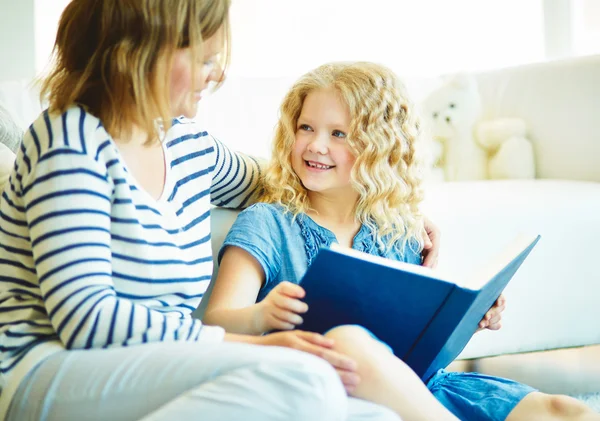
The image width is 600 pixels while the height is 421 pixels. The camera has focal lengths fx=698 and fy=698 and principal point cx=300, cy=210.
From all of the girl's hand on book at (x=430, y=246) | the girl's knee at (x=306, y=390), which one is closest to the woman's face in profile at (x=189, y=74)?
the girl's knee at (x=306, y=390)

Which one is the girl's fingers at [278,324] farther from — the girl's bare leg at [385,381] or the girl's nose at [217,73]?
the girl's nose at [217,73]

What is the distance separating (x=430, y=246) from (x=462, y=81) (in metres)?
0.85

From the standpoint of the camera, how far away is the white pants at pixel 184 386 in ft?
2.27

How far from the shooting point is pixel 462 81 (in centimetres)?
198

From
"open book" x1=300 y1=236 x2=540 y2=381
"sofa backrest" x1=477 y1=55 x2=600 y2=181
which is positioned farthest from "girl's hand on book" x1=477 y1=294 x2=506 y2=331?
"sofa backrest" x1=477 y1=55 x2=600 y2=181

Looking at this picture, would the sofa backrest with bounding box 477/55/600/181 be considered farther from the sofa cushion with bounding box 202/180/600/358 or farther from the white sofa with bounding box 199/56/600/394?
the sofa cushion with bounding box 202/180/600/358

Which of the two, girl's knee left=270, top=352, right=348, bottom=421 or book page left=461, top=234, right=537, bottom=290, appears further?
book page left=461, top=234, right=537, bottom=290

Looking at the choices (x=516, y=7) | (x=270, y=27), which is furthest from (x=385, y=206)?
(x=516, y=7)

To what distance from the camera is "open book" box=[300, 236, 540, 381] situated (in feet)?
2.84

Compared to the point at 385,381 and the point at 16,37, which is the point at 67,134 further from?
the point at 16,37

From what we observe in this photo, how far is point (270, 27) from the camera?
8.86ft

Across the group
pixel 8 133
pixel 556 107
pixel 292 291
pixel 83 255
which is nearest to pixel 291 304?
pixel 292 291

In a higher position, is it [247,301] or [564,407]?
[247,301]

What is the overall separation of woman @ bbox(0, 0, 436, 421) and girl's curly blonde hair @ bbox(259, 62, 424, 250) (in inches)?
13.3
